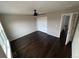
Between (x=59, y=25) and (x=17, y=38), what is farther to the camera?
(x=17, y=38)

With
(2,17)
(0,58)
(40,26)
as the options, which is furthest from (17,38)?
(0,58)

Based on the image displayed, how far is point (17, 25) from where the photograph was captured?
230 inches

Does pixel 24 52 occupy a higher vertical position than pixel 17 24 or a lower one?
lower

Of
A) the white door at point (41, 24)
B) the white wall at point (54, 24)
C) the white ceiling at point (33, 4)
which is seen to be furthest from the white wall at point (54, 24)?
the white ceiling at point (33, 4)

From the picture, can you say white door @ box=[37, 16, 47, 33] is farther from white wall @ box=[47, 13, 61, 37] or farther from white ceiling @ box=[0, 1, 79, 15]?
white ceiling @ box=[0, 1, 79, 15]

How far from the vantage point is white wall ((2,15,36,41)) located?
5184 mm

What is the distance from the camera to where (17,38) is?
19.6 feet

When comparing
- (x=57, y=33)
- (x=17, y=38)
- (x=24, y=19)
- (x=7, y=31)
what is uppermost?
(x=24, y=19)

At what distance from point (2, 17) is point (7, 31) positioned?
1.04m

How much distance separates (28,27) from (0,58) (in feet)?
19.9

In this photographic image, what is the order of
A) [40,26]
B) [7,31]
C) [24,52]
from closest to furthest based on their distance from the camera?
[24,52] → [7,31] → [40,26]

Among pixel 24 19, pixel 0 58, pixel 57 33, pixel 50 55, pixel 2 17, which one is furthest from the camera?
pixel 24 19

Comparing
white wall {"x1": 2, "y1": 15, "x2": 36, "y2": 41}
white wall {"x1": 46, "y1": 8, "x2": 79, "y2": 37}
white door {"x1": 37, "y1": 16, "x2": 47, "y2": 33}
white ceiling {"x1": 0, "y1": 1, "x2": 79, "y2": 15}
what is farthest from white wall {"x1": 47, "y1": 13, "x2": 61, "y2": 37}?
white ceiling {"x1": 0, "y1": 1, "x2": 79, "y2": 15}

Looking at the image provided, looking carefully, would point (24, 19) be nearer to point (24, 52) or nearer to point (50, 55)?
point (24, 52)
